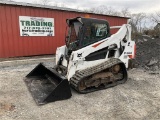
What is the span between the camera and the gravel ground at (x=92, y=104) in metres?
3.61

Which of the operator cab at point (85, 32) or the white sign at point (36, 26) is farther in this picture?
the white sign at point (36, 26)

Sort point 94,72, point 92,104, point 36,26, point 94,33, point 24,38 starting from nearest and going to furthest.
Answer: point 92,104 → point 94,72 → point 94,33 → point 24,38 → point 36,26

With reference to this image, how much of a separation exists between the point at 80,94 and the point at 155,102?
75.2 inches

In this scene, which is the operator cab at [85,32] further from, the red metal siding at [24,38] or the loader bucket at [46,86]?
the red metal siding at [24,38]

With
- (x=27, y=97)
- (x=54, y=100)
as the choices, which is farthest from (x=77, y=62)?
(x=27, y=97)

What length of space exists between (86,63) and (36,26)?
5.12 metres

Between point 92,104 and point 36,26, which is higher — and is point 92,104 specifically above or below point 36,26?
below

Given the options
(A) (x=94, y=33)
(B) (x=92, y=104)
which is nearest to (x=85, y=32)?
(A) (x=94, y=33)

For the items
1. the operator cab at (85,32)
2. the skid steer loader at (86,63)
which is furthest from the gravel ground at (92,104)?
the operator cab at (85,32)

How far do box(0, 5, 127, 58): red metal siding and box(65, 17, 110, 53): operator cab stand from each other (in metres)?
4.04

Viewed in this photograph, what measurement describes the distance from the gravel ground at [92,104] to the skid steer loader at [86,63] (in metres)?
0.24

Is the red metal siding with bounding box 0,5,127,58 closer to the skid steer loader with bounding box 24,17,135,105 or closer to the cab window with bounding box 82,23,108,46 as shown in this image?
the skid steer loader with bounding box 24,17,135,105

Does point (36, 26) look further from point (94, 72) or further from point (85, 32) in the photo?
point (94, 72)

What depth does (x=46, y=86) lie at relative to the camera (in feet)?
16.6
